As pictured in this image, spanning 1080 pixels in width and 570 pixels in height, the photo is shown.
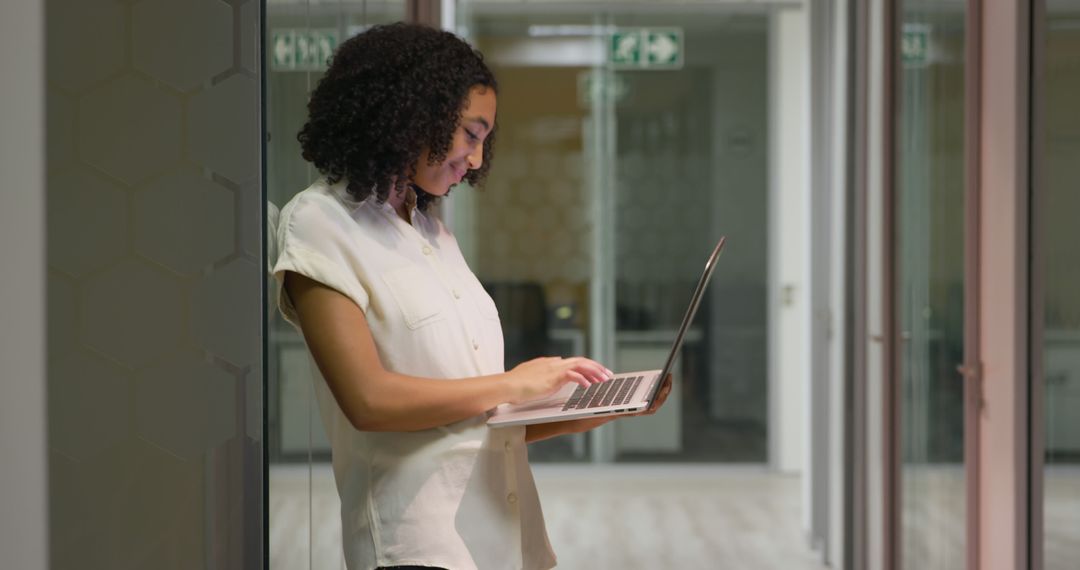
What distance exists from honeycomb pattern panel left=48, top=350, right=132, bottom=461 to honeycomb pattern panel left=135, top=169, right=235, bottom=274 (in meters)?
A: 0.13

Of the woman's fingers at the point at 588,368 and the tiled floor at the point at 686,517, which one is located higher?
the woman's fingers at the point at 588,368

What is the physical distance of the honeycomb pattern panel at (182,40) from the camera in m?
1.09

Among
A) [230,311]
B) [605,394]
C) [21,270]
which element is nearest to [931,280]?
[605,394]

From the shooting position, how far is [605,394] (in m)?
1.31

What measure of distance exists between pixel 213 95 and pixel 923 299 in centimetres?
230

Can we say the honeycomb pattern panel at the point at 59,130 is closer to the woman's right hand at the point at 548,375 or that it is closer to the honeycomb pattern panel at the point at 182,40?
the honeycomb pattern panel at the point at 182,40

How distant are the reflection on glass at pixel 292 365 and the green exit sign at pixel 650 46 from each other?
4.33 meters

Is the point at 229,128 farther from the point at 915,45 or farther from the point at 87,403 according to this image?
the point at 915,45

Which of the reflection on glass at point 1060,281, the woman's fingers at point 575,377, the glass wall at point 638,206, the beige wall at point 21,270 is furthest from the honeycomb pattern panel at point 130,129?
the glass wall at point 638,206

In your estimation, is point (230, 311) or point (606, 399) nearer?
point (230, 311)

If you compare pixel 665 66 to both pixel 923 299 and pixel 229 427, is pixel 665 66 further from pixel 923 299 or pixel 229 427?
pixel 229 427

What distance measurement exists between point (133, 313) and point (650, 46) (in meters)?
5.17

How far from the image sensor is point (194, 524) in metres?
1.15

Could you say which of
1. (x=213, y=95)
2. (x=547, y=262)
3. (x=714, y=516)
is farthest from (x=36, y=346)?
(x=547, y=262)
